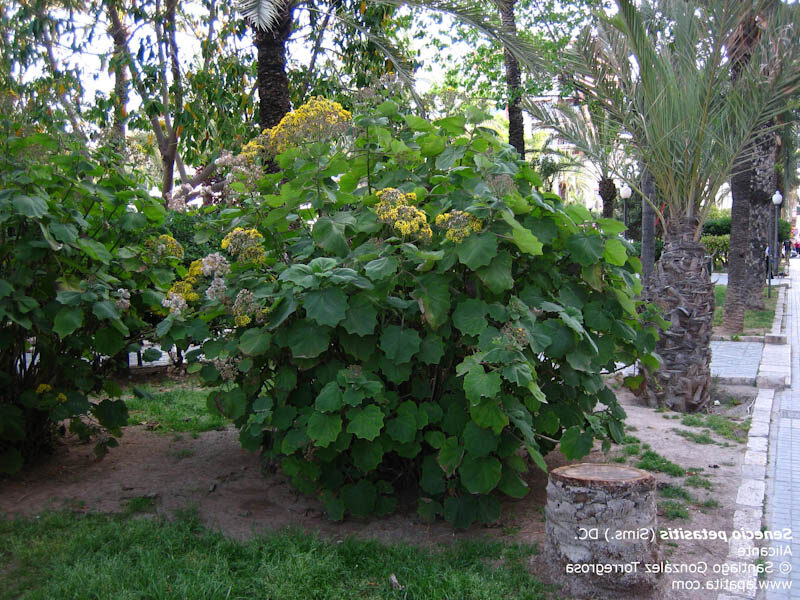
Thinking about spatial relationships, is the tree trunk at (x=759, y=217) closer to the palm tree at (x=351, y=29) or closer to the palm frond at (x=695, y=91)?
the palm tree at (x=351, y=29)

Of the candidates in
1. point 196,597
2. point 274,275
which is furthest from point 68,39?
point 196,597

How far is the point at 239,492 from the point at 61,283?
5.84ft

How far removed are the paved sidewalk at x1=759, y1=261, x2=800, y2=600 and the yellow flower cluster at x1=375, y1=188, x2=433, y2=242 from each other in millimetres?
2479

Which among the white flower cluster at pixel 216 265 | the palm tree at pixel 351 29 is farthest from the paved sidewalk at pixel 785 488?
the palm tree at pixel 351 29

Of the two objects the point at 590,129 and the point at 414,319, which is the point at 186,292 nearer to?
the point at 414,319

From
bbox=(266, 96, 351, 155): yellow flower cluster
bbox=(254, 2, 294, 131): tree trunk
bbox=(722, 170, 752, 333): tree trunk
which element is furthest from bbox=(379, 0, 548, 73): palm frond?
bbox=(722, 170, 752, 333): tree trunk

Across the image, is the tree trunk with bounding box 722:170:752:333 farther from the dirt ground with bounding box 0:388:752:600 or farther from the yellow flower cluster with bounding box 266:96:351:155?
the yellow flower cluster with bounding box 266:96:351:155

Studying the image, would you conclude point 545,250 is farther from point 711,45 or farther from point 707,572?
point 711,45

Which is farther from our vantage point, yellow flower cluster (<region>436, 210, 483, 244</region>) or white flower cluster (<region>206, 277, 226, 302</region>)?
white flower cluster (<region>206, 277, 226, 302</region>)

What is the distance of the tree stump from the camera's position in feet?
10.9

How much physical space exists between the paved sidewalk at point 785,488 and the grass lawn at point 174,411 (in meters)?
4.12

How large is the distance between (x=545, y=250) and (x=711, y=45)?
15.8ft

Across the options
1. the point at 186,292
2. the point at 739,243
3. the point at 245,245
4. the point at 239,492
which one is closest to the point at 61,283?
the point at 186,292

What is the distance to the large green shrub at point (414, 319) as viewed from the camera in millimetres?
3730
